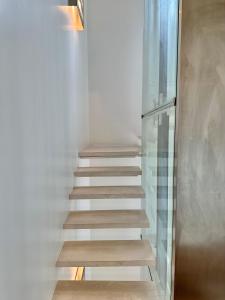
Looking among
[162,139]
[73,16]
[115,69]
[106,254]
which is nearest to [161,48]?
[162,139]

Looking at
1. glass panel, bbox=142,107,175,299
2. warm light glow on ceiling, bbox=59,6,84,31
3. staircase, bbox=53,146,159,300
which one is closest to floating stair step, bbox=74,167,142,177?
staircase, bbox=53,146,159,300

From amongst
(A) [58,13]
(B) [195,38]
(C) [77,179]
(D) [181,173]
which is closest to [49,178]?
(D) [181,173]

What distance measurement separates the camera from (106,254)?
95.0 inches

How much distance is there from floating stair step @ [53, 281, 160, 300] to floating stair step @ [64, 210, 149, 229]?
0.46m

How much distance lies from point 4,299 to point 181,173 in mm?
1076

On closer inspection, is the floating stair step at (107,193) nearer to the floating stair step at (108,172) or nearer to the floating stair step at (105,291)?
the floating stair step at (108,172)

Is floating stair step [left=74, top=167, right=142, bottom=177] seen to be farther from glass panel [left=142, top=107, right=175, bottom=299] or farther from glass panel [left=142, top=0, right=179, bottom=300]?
glass panel [left=142, top=107, right=175, bottom=299]

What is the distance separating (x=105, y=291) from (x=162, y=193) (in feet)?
2.78

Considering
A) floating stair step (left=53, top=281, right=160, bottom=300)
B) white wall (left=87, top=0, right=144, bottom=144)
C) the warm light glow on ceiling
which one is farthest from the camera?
white wall (left=87, top=0, right=144, bottom=144)

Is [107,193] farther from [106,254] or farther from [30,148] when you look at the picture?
[30,148]

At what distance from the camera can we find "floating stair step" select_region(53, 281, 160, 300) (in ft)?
7.22

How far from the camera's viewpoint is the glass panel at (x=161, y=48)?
1.91 meters

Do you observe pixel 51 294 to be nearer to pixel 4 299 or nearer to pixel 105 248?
pixel 105 248

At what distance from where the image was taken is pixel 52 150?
2.16 meters
